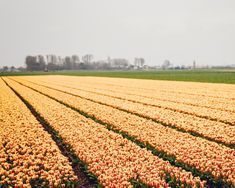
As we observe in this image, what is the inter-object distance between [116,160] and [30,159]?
7.45 ft

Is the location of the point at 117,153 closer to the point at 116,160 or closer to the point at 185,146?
the point at 116,160

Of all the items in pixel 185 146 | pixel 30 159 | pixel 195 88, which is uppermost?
pixel 30 159

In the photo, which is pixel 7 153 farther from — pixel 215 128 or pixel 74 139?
pixel 215 128

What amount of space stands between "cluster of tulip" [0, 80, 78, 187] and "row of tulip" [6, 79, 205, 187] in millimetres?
668

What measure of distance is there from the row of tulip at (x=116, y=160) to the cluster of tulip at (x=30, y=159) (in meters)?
0.67

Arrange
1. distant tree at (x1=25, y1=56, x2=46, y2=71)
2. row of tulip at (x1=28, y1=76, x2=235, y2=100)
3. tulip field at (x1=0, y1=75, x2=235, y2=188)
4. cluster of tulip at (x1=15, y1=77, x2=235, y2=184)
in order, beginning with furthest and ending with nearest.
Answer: distant tree at (x1=25, y1=56, x2=46, y2=71), row of tulip at (x1=28, y1=76, x2=235, y2=100), cluster of tulip at (x1=15, y1=77, x2=235, y2=184), tulip field at (x1=0, y1=75, x2=235, y2=188)

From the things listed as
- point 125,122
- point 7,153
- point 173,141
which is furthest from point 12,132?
point 173,141

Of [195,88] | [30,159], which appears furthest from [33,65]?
[30,159]

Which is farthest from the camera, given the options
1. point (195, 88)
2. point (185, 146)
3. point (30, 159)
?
point (195, 88)

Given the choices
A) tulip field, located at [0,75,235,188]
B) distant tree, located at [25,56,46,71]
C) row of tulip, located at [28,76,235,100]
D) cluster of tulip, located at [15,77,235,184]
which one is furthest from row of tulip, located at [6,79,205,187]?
A: distant tree, located at [25,56,46,71]

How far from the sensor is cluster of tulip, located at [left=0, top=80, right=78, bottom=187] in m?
7.11

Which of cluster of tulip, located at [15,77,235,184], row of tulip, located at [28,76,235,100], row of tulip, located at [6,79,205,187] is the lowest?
row of tulip, located at [28,76,235,100]

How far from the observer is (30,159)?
838cm

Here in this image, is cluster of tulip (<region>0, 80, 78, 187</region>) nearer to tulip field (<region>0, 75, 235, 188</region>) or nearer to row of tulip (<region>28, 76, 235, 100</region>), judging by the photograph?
Result: tulip field (<region>0, 75, 235, 188</region>)
